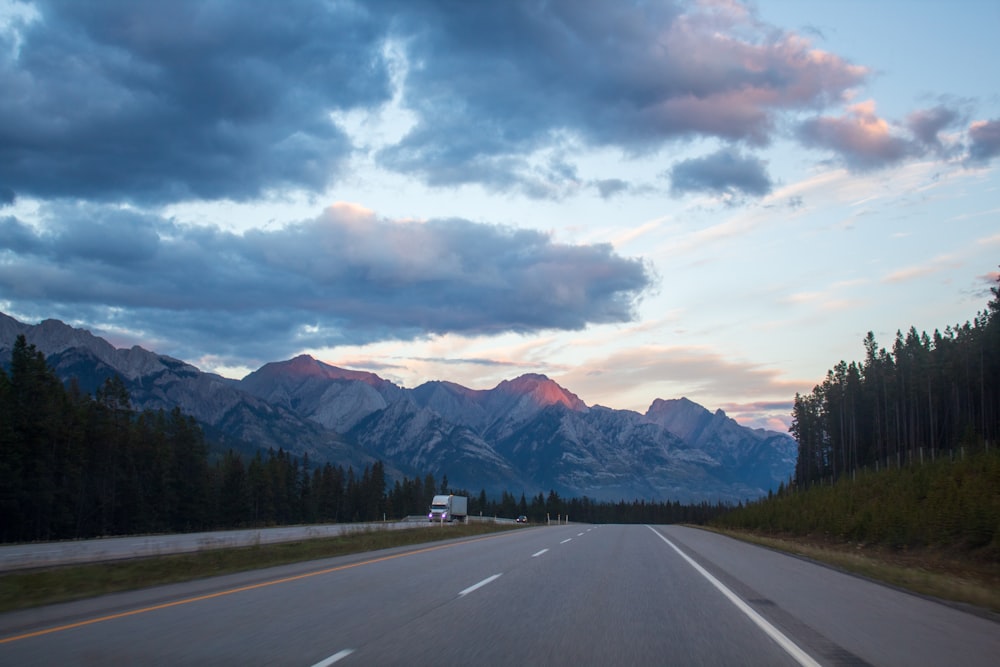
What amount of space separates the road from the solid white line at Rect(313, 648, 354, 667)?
12 mm

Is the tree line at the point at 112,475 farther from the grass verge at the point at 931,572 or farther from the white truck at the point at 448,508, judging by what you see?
the grass verge at the point at 931,572

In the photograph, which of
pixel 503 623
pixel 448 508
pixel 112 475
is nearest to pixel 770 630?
pixel 503 623

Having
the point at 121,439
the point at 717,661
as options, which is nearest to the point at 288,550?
the point at 717,661

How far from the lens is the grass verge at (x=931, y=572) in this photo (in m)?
13.4

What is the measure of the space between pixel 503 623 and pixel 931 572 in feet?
48.3

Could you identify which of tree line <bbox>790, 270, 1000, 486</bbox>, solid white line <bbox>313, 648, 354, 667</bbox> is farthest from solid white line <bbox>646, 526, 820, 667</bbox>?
tree line <bbox>790, 270, 1000, 486</bbox>

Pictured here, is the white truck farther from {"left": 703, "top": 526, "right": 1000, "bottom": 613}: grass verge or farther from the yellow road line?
the yellow road line

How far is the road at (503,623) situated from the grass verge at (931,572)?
966 millimetres

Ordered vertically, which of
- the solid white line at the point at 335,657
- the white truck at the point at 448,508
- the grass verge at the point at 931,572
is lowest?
the white truck at the point at 448,508

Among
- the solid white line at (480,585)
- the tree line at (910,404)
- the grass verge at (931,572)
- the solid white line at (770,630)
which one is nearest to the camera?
the solid white line at (770,630)

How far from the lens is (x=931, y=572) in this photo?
18875mm

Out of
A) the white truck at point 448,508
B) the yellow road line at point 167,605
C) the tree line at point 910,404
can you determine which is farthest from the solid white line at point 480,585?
the white truck at point 448,508

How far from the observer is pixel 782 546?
98.1 feet

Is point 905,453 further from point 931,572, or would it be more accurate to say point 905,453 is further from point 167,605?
point 167,605
